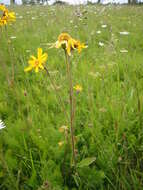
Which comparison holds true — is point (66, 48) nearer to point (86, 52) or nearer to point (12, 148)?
point (12, 148)

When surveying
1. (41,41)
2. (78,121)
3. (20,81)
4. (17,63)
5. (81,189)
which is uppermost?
(41,41)

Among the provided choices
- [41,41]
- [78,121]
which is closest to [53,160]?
[78,121]

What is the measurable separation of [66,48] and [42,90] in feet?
4.09

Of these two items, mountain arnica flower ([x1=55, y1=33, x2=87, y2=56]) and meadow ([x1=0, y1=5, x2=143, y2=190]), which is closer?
mountain arnica flower ([x1=55, y1=33, x2=87, y2=56])

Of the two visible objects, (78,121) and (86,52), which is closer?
(78,121)

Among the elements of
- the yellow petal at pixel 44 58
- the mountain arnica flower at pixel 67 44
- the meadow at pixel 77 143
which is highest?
the mountain arnica flower at pixel 67 44

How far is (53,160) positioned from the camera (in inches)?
49.5

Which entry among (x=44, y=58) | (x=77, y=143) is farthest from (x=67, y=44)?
A: (x=77, y=143)

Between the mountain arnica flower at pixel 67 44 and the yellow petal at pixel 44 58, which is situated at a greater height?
the mountain arnica flower at pixel 67 44


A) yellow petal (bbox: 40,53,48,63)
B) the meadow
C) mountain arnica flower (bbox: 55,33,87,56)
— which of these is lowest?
the meadow

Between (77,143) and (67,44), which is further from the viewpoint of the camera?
(77,143)

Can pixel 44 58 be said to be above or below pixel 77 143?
above

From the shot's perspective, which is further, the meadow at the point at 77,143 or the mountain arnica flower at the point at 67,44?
the meadow at the point at 77,143

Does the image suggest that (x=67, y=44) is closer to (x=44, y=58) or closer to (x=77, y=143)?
(x=44, y=58)
